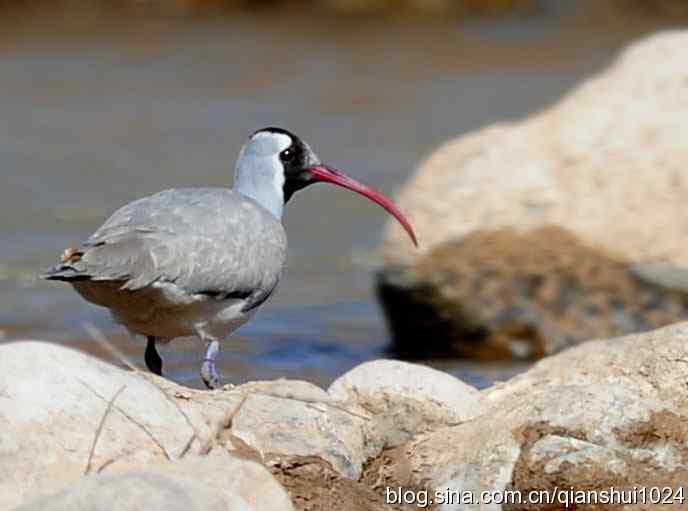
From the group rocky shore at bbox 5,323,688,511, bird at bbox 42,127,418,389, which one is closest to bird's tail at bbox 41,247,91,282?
bird at bbox 42,127,418,389

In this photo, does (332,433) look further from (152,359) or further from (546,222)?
(546,222)

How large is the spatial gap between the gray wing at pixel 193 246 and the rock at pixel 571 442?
3.47 ft

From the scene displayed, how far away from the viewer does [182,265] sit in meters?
6.99

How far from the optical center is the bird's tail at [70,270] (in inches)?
263

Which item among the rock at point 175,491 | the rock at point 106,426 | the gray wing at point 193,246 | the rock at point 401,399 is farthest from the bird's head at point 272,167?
the rock at point 175,491

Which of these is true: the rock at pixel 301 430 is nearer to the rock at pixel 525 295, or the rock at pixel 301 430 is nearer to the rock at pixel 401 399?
the rock at pixel 401 399

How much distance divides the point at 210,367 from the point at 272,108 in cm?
1088

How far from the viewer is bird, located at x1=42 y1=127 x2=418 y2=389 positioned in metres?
6.84

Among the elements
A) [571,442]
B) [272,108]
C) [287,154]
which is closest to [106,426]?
[571,442]

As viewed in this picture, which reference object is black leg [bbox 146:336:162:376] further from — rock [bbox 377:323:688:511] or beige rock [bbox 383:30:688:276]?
beige rock [bbox 383:30:688:276]

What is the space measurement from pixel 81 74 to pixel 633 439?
14169 millimetres

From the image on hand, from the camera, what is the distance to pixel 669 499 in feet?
19.7

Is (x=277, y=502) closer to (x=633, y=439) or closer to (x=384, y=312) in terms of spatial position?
(x=633, y=439)

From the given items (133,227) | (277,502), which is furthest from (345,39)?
(277,502)
